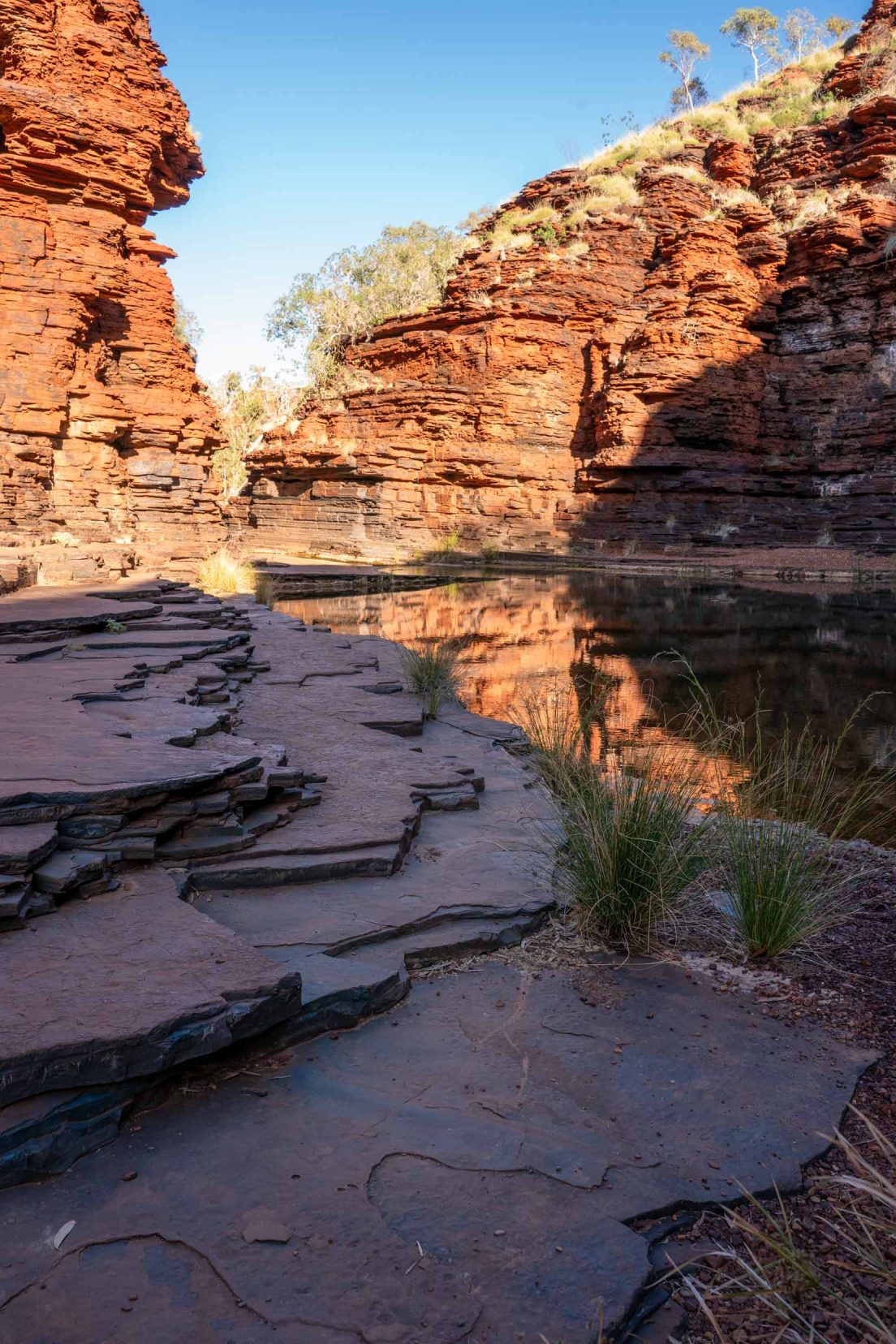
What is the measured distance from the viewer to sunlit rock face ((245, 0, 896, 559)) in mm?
27500

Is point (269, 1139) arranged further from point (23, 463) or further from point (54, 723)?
point (23, 463)

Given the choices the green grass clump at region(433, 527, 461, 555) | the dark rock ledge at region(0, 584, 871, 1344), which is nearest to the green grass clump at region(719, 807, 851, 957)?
the dark rock ledge at region(0, 584, 871, 1344)

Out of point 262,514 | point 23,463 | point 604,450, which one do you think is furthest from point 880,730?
point 262,514

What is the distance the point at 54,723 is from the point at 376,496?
25187 mm

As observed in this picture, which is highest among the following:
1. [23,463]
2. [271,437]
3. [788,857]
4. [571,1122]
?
[271,437]

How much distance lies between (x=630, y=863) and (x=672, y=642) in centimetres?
902

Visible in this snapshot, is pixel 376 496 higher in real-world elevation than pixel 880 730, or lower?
higher

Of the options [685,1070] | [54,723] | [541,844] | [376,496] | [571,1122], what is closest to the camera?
[571,1122]

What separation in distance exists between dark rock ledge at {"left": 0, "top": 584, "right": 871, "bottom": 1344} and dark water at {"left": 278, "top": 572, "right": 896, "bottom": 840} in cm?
273

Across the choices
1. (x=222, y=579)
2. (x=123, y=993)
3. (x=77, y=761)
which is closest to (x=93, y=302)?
(x=222, y=579)

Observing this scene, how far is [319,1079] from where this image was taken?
2105mm

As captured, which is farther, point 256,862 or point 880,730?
point 880,730

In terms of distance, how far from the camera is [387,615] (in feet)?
44.8

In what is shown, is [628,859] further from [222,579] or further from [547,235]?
[547,235]
